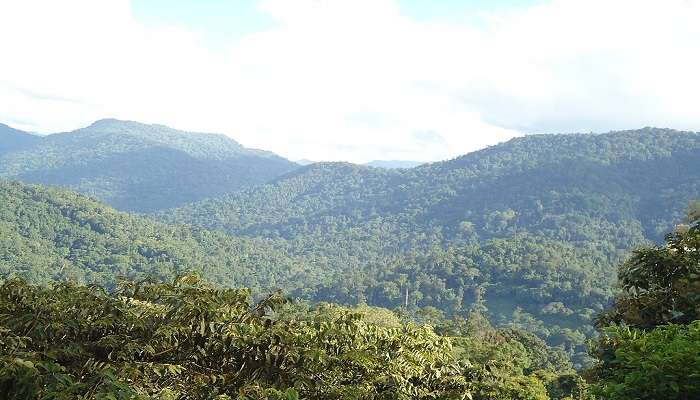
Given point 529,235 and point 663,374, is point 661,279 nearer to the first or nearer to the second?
point 663,374

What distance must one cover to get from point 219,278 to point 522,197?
336ft

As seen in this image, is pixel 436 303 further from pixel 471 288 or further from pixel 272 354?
pixel 272 354

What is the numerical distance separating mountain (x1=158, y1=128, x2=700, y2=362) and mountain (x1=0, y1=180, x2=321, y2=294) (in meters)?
22.2

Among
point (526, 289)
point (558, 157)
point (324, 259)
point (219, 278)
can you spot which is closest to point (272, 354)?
point (526, 289)

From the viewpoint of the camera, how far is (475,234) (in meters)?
160

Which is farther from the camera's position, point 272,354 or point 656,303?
point 656,303

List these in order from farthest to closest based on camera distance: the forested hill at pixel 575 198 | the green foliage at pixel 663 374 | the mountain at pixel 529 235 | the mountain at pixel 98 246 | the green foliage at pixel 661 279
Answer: the forested hill at pixel 575 198 → the mountain at pixel 529 235 → the mountain at pixel 98 246 → the green foliage at pixel 661 279 → the green foliage at pixel 663 374

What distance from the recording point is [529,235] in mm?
140250

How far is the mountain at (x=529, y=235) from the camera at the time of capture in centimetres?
9381

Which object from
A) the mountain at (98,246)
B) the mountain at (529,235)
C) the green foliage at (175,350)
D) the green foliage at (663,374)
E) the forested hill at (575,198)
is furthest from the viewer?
the forested hill at (575,198)

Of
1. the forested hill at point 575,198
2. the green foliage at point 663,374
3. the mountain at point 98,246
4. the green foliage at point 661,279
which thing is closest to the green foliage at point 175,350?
the green foliage at point 663,374

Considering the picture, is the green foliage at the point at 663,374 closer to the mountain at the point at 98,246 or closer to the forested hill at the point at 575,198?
the mountain at the point at 98,246

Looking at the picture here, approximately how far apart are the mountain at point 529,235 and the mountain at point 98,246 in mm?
22244

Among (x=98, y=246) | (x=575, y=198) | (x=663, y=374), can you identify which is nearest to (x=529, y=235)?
(x=575, y=198)
